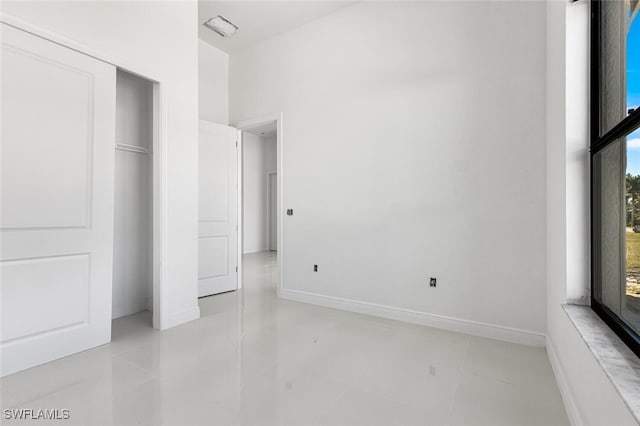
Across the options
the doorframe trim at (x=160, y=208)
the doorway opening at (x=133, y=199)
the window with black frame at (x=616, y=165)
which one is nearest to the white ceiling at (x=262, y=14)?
the doorway opening at (x=133, y=199)

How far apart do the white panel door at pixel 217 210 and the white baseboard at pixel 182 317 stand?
801 millimetres

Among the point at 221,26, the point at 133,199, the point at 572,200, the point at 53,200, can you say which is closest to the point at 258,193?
the point at 221,26

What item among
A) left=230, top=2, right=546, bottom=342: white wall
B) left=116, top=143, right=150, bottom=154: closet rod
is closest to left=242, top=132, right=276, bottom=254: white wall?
left=230, top=2, right=546, bottom=342: white wall

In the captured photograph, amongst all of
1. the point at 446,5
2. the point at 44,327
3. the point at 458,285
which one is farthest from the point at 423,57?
the point at 44,327

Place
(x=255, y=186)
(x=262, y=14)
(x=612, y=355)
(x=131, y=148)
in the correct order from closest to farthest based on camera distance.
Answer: (x=612, y=355), (x=131, y=148), (x=262, y=14), (x=255, y=186)

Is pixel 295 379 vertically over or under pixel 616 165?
under

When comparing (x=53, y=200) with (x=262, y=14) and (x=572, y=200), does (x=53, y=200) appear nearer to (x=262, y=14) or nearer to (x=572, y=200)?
(x=262, y=14)

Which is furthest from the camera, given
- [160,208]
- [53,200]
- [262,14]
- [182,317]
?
[262,14]

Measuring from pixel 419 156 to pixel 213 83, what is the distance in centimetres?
313

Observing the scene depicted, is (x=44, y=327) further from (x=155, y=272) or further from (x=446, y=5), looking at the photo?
(x=446, y=5)

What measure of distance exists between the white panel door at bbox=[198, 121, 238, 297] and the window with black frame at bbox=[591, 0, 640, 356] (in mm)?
3735

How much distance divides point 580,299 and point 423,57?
2.44 m

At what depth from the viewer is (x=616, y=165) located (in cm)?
133

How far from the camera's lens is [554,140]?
81.9 inches
